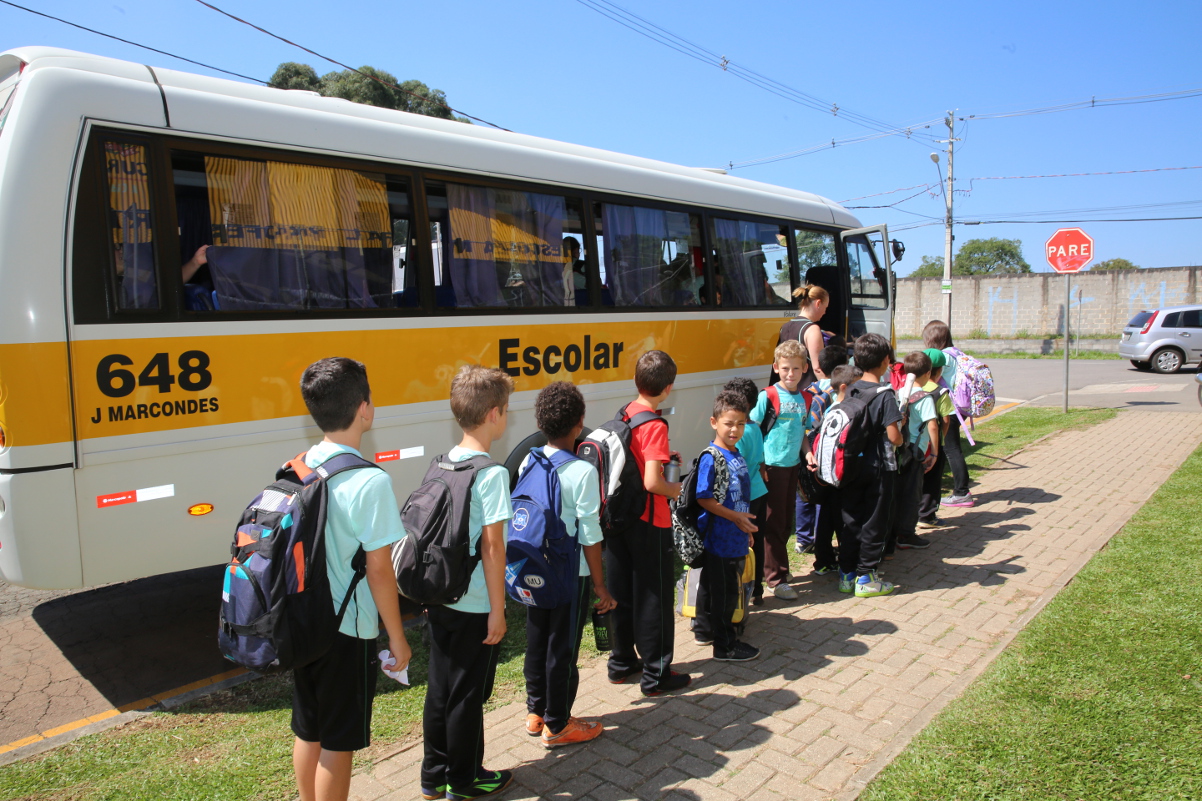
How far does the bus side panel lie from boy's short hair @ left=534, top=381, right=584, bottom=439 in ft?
8.40

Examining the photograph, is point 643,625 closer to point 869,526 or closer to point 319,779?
point 319,779

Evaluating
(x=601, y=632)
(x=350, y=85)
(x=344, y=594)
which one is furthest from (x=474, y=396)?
(x=350, y=85)

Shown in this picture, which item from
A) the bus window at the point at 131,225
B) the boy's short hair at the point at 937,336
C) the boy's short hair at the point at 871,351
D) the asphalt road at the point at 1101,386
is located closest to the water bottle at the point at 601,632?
the boy's short hair at the point at 871,351

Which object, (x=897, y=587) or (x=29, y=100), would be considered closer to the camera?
(x=29, y=100)

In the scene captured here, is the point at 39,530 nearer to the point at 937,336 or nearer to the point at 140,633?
the point at 140,633

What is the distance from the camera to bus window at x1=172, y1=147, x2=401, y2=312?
444 cm

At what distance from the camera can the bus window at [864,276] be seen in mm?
9922

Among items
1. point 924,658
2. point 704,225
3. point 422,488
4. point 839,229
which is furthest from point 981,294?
point 422,488

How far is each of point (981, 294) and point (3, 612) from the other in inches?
1528

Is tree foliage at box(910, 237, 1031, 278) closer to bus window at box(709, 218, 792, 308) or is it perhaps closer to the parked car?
the parked car

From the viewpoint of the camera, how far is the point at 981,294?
3634 centimetres

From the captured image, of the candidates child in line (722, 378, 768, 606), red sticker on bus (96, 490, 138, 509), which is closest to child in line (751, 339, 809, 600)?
child in line (722, 378, 768, 606)

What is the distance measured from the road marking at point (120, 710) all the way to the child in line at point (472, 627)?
2.05 metres

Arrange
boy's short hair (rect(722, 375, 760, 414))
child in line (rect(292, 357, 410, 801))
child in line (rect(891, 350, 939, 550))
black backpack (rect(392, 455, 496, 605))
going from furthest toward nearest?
1. child in line (rect(891, 350, 939, 550))
2. boy's short hair (rect(722, 375, 760, 414))
3. black backpack (rect(392, 455, 496, 605))
4. child in line (rect(292, 357, 410, 801))
